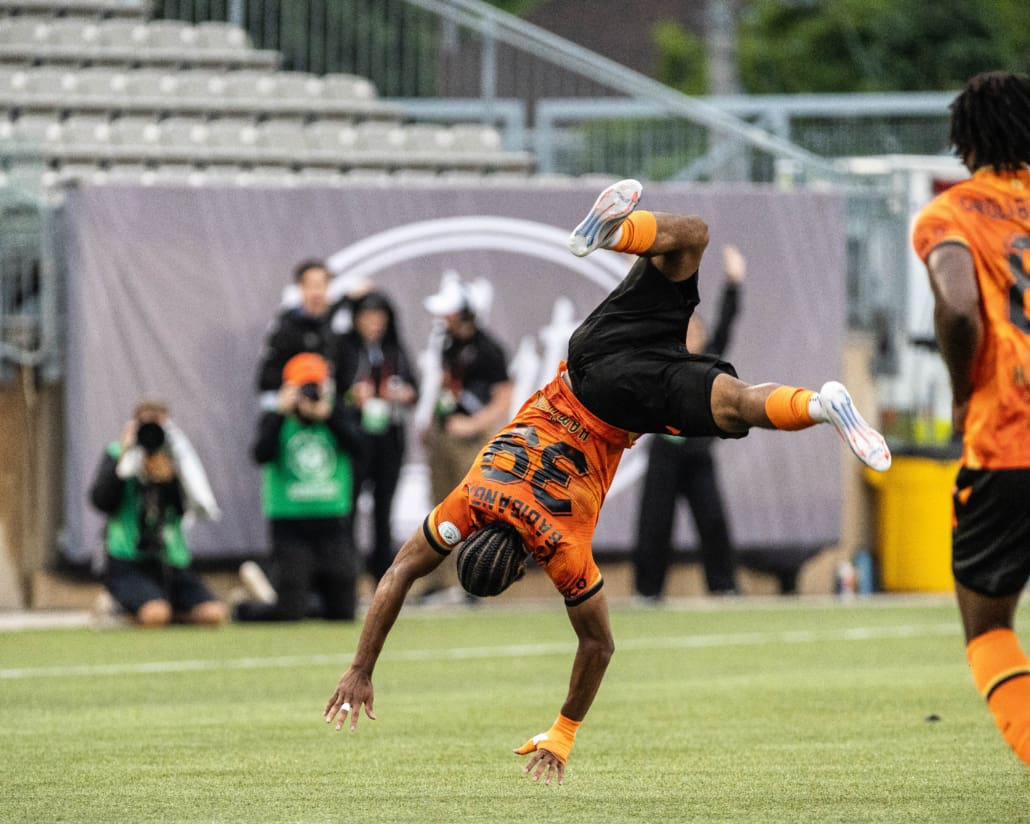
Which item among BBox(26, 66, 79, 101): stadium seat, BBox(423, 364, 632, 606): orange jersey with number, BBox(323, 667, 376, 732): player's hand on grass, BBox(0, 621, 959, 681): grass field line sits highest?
BBox(26, 66, 79, 101): stadium seat

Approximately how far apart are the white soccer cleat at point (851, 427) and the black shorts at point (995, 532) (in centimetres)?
61

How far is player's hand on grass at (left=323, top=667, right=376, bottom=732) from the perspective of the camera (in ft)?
22.7

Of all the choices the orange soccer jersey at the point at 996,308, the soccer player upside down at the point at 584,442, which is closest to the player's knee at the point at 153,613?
the soccer player upside down at the point at 584,442

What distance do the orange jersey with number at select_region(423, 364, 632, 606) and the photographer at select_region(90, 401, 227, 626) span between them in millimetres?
7484

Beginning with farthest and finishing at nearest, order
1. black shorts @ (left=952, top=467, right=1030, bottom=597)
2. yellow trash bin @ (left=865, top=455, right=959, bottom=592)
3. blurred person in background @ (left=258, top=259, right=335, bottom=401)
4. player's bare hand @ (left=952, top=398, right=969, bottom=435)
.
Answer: yellow trash bin @ (left=865, top=455, right=959, bottom=592)
blurred person in background @ (left=258, top=259, right=335, bottom=401)
player's bare hand @ (left=952, top=398, right=969, bottom=435)
black shorts @ (left=952, top=467, right=1030, bottom=597)

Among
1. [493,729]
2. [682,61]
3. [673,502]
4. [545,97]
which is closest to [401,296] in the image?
[673,502]

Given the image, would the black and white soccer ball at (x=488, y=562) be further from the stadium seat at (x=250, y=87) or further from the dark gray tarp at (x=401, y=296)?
the stadium seat at (x=250, y=87)

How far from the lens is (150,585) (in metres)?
14.7

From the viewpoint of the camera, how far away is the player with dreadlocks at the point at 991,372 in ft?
19.6

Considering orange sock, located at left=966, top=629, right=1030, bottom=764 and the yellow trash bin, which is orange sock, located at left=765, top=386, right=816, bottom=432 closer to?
orange sock, located at left=966, top=629, right=1030, bottom=764

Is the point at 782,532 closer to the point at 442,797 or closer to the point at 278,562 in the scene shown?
the point at 278,562

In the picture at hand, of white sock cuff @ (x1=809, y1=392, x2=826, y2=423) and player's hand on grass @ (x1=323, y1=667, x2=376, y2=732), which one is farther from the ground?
white sock cuff @ (x1=809, y1=392, x2=826, y2=423)

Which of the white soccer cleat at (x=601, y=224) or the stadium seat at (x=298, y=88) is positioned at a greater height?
the stadium seat at (x=298, y=88)

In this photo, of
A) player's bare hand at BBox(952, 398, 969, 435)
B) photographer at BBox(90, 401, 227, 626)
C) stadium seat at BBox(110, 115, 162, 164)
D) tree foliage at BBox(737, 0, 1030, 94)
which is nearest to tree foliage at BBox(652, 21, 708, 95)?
tree foliage at BBox(737, 0, 1030, 94)
